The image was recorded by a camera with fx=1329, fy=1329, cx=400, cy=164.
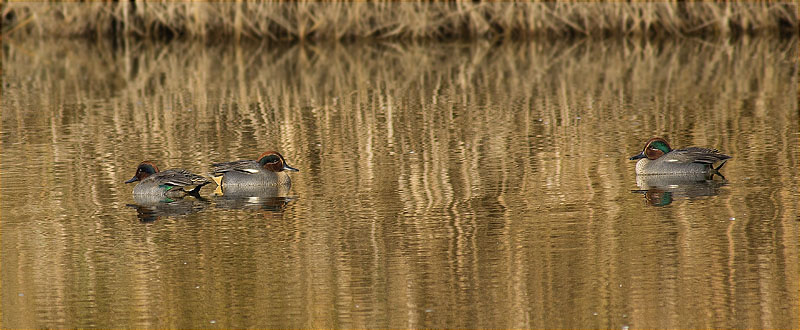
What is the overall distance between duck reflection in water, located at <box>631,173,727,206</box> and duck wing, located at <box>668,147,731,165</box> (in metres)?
0.11

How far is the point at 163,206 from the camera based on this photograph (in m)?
9.22

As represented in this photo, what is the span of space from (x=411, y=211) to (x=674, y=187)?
6.70ft

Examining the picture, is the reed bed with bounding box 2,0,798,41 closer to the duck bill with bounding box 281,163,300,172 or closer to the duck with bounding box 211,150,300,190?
the duck bill with bounding box 281,163,300,172

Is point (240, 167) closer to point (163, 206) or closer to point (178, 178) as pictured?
point (178, 178)

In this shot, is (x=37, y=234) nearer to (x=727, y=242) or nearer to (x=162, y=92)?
(x=727, y=242)

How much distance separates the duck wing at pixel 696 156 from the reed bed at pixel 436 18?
1351 cm

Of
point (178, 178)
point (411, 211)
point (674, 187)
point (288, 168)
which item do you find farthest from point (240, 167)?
point (674, 187)

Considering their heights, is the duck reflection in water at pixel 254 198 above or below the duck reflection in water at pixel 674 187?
above

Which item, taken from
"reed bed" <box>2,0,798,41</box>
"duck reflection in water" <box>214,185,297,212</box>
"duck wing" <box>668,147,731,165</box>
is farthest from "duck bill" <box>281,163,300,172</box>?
"reed bed" <box>2,0,798,41</box>

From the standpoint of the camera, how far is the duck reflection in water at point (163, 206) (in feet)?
29.2

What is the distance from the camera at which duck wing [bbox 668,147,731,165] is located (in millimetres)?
9773

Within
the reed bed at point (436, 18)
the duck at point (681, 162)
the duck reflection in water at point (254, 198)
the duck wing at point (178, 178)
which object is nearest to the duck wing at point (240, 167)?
the duck reflection in water at point (254, 198)

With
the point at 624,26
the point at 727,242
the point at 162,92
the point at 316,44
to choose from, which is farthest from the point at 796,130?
the point at 316,44

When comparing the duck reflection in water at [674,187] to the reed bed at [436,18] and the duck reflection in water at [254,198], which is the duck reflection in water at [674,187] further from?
the reed bed at [436,18]
